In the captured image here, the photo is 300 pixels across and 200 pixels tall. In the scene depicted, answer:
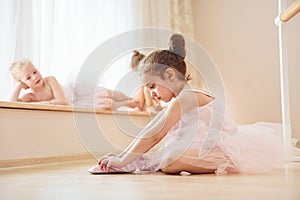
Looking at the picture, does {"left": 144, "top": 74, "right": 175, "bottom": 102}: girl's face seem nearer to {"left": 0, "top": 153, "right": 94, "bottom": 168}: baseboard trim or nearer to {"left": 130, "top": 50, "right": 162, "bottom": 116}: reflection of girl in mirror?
{"left": 0, "top": 153, "right": 94, "bottom": 168}: baseboard trim

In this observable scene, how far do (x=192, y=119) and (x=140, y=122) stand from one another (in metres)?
1.05

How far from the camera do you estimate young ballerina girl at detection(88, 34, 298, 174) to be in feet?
3.75

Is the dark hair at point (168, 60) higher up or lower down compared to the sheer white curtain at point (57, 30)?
lower down

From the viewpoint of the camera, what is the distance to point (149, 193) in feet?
2.40

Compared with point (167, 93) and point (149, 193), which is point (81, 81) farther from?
point (149, 193)

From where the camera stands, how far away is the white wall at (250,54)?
241 cm

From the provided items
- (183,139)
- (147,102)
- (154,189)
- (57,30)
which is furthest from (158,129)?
(147,102)

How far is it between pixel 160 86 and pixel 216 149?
285mm

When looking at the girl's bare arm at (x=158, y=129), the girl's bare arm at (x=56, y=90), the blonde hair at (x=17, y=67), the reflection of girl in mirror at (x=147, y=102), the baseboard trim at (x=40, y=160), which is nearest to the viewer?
the girl's bare arm at (x=158, y=129)

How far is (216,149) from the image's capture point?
1171 mm

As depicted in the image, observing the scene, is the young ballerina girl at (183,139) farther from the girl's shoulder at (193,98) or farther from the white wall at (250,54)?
the white wall at (250,54)

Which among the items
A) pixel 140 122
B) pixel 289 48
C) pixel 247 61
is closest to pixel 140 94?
pixel 140 122

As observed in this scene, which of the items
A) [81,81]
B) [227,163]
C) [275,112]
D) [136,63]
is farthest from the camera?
[275,112]

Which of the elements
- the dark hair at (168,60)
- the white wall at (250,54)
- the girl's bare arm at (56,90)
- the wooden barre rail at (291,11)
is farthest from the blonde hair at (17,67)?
the white wall at (250,54)
